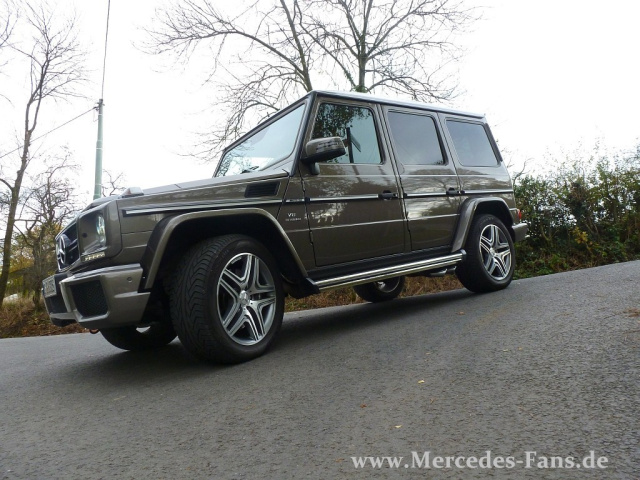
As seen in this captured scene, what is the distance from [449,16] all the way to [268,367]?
11872mm

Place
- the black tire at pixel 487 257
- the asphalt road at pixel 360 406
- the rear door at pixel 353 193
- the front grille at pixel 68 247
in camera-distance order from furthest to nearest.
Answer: the black tire at pixel 487 257, the rear door at pixel 353 193, the front grille at pixel 68 247, the asphalt road at pixel 360 406

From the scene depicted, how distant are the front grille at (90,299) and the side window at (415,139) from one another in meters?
2.94

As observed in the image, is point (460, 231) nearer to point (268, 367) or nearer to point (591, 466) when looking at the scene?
point (268, 367)

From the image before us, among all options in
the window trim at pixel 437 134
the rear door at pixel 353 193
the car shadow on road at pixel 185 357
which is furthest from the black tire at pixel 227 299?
the window trim at pixel 437 134

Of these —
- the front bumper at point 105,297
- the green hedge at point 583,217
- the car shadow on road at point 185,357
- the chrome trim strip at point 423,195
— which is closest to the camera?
the front bumper at point 105,297

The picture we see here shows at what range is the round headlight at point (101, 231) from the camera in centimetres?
308

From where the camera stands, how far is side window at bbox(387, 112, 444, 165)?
16.0 ft

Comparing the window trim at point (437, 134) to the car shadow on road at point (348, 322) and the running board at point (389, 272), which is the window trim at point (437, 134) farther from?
the car shadow on road at point (348, 322)

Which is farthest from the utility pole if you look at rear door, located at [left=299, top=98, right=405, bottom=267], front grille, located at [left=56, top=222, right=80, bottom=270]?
rear door, located at [left=299, top=98, right=405, bottom=267]

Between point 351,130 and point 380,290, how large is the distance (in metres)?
2.68

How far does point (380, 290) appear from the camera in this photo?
21.4ft

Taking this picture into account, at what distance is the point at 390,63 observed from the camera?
41.2 ft

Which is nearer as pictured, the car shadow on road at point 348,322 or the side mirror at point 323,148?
the side mirror at point 323,148

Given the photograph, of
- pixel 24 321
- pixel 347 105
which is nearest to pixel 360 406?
pixel 347 105
